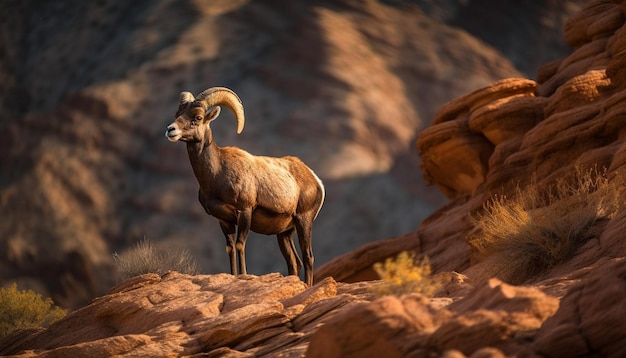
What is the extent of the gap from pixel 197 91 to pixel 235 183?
2459 centimetres

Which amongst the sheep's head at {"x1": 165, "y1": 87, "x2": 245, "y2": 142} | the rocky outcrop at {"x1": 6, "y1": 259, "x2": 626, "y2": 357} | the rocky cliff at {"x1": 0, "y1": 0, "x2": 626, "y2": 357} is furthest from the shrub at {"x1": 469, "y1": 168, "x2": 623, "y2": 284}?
the sheep's head at {"x1": 165, "y1": 87, "x2": 245, "y2": 142}

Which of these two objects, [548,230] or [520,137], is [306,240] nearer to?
[548,230]

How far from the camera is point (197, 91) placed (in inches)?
1437

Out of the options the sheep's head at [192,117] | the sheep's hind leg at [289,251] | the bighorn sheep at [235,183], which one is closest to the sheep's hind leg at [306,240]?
the bighorn sheep at [235,183]

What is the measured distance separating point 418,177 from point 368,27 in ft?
25.5

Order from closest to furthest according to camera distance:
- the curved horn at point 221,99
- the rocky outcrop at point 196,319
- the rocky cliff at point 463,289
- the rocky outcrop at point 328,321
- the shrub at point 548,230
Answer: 1. the rocky outcrop at point 328,321
2. the rocky cliff at point 463,289
3. the rocky outcrop at point 196,319
4. the shrub at point 548,230
5. the curved horn at point 221,99

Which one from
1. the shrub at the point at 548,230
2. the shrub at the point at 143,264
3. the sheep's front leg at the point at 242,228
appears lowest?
the shrub at the point at 143,264

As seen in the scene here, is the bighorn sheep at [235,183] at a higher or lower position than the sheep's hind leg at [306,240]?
higher

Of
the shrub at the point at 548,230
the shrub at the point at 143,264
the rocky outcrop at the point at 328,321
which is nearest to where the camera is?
the rocky outcrop at the point at 328,321

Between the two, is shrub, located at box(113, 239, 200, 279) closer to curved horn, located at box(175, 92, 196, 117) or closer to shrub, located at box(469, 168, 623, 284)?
curved horn, located at box(175, 92, 196, 117)

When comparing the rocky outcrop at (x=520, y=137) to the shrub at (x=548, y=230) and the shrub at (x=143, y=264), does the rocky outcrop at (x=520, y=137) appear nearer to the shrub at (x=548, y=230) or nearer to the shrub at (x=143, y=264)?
the shrub at (x=548, y=230)

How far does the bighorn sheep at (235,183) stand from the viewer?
12422mm

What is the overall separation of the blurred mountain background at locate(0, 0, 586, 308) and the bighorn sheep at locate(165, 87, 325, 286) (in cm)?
1878

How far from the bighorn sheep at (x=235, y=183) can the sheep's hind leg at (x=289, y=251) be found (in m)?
0.02
